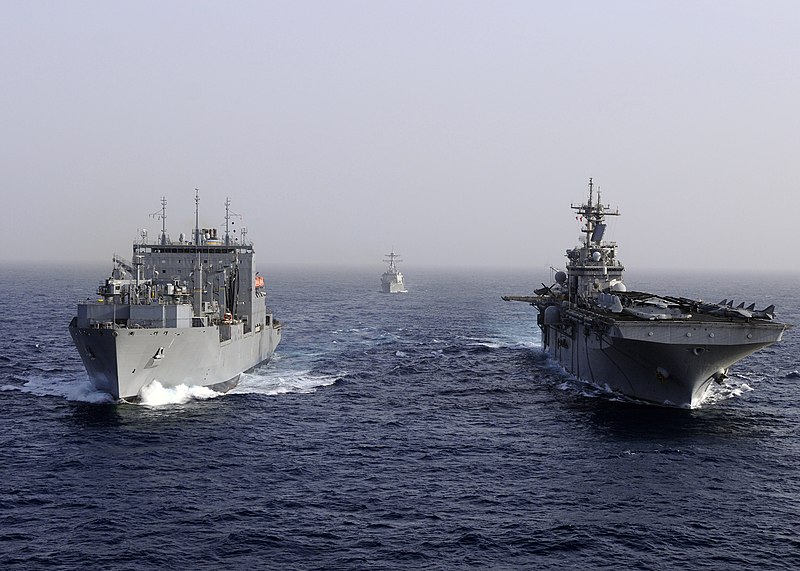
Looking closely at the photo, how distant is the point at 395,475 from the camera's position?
30203mm

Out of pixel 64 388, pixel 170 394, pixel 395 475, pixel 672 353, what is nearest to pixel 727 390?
pixel 672 353

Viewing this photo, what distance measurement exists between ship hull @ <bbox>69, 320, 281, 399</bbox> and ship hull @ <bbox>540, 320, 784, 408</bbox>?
24.3 metres

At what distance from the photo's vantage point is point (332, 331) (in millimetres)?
86062

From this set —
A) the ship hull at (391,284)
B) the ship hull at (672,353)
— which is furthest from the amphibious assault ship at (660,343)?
the ship hull at (391,284)

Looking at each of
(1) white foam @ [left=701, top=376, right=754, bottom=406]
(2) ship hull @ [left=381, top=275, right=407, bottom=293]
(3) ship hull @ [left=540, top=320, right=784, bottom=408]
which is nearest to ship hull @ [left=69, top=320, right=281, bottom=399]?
(3) ship hull @ [left=540, top=320, right=784, bottom=408]

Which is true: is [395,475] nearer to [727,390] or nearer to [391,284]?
[727,390]

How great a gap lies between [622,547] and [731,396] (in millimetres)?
26266

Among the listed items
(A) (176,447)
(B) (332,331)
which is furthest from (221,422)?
(B) (332,331)

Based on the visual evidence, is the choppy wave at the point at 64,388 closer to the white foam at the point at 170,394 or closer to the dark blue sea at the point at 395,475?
the dark blue sea at the point at 395,475

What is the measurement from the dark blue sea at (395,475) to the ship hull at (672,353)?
141cm

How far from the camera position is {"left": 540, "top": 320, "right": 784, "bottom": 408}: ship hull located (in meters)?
39.4

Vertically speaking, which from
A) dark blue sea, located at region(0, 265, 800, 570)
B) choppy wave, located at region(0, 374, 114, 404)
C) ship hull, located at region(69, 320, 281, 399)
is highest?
ship hull, located at region(69, 320, 281, 399)

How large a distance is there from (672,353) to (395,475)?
1863 cm

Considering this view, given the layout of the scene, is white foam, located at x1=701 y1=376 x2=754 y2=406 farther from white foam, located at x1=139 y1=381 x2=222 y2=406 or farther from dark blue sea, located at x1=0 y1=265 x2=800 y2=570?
white foam, located at x1=139 y1=381 x2=222 y2=406
